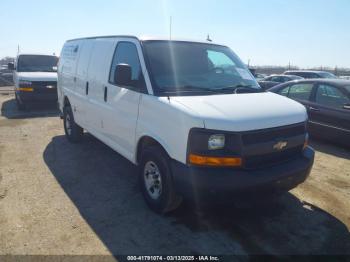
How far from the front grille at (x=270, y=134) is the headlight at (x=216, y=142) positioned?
0.71 feet

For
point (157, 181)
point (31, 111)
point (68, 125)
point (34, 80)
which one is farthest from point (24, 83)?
point (157, 181)

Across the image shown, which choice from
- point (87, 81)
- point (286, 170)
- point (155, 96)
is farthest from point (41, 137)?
point (286, 170)

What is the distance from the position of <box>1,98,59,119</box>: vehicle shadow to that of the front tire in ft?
24.8

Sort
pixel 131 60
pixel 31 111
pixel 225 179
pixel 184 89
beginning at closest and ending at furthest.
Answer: pixel 225 179 → pixel 184 89 → pixel 131 60 → pixel 31 111

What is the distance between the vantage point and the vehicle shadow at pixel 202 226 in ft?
10.8

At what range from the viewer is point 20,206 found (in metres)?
4.14

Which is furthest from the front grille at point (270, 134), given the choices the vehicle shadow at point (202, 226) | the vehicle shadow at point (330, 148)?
the vehicle shadow at point (330, 148)

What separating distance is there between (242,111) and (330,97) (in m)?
4.51

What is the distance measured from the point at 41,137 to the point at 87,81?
287 centimetres

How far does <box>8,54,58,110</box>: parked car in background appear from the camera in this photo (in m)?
10.7

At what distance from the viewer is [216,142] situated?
126 inches

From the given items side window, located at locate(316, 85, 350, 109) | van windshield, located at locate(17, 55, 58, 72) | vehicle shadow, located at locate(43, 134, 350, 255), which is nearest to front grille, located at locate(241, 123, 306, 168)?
vehicle shadow, located at locate(43, 134, 350, 255)

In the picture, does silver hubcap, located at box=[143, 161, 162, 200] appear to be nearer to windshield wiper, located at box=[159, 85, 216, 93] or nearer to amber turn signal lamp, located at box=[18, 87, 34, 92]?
windshield wiper, located at box=[159, 85, 216, 93]

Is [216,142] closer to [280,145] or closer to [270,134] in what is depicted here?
[270,134]
